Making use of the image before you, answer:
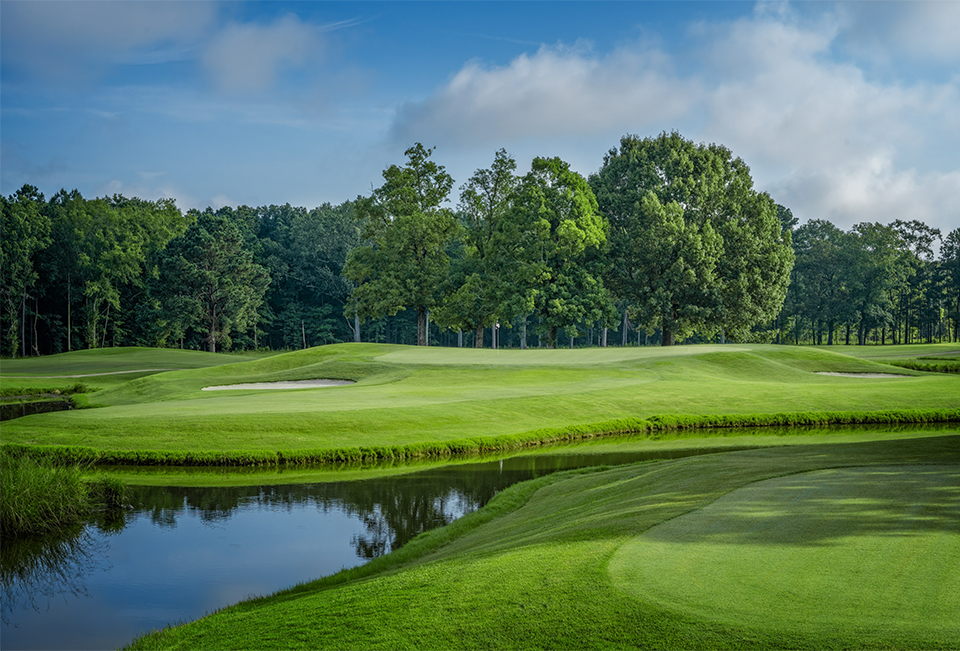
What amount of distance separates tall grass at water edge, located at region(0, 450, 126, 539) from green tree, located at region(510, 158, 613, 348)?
129 feet

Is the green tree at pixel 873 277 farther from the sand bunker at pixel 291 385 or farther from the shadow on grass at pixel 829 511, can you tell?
the shadow on grass at pixel 829 511

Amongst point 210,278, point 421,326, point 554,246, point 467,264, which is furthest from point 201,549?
point 210,278

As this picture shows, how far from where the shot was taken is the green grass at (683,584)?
5562mm

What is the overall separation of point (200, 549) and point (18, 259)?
68135 millimetres

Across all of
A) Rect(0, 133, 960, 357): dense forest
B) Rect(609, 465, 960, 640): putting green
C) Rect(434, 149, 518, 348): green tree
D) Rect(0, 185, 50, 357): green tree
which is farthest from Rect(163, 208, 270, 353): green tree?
Rect(609, 465, 960, 640): putting green

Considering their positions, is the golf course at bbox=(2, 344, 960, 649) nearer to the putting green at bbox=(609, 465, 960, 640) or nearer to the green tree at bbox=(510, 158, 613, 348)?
the putting green at bbox=(609, 465, 960, 640)

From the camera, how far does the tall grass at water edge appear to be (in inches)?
521

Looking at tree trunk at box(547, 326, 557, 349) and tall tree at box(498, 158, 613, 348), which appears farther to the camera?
tree trunk at box(547, 326, 557, 349)

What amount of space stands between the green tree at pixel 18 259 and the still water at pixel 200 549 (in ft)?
206

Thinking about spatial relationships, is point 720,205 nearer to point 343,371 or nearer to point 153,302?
point 343,371

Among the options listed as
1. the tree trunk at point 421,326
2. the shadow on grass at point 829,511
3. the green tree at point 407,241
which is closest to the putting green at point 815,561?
the shadow on grass at point 829,511

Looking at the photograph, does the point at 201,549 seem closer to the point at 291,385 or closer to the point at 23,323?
the point at 291,385

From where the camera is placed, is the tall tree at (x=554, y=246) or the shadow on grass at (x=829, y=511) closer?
the shadow on grass at (x=829, y=511)

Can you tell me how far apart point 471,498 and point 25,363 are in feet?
166
